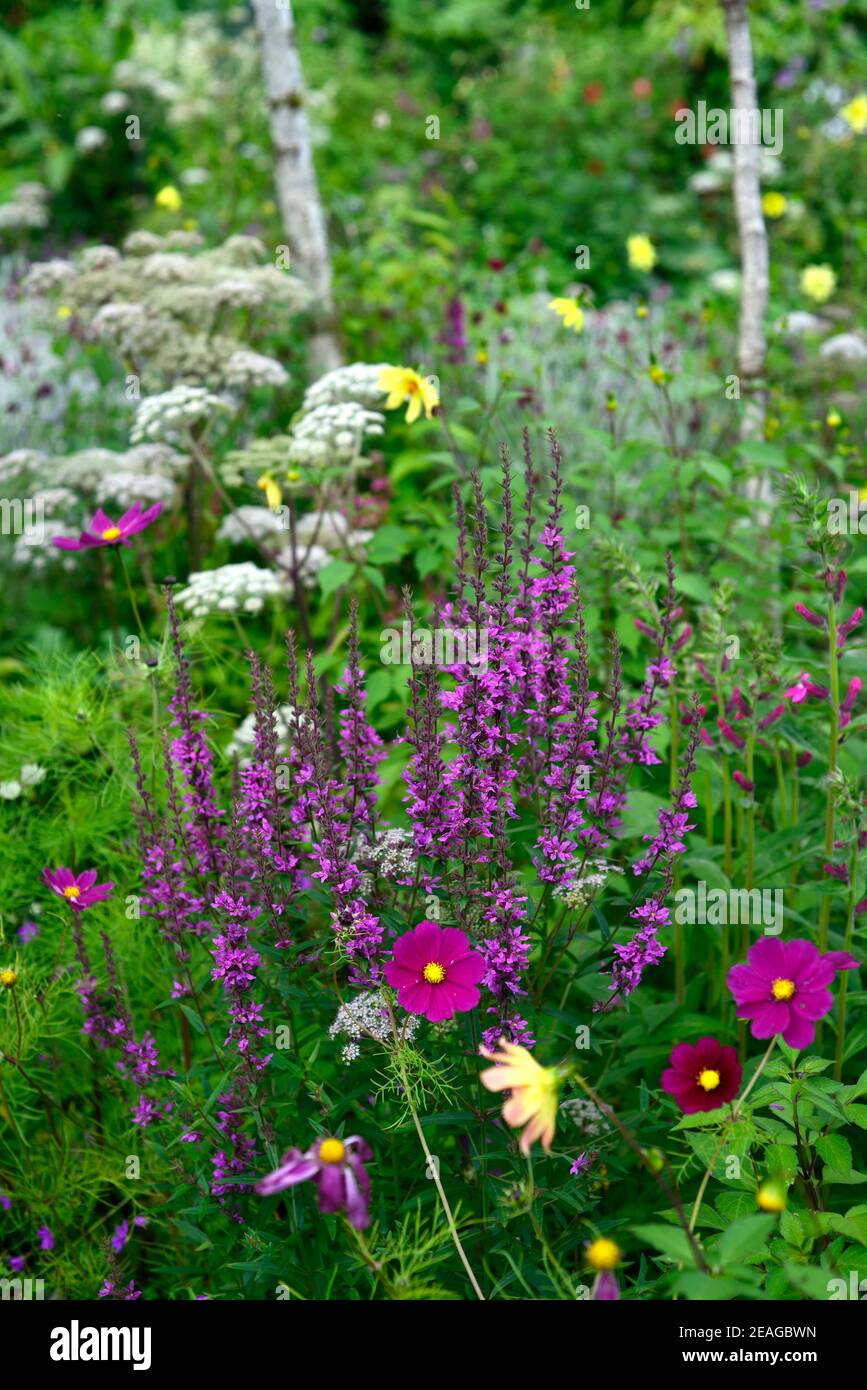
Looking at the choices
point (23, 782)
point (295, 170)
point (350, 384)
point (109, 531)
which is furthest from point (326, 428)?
point (295, 170)

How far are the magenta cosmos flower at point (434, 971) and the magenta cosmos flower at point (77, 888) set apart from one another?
71 cm

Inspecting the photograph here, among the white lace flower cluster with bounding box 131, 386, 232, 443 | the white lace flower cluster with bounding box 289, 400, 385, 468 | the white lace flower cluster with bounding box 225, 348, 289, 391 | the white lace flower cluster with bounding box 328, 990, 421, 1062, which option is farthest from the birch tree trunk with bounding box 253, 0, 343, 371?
the white lace flower cluster with bounding box 328, 990, 421, 1062

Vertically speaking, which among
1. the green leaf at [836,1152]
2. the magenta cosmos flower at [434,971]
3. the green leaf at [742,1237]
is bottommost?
the green leaf at [836,1152]

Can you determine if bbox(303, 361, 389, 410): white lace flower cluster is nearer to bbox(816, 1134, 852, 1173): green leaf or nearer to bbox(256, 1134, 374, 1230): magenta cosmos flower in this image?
bbox(816, 1134, 852, 1173): green leaf

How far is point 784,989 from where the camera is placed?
1874mm

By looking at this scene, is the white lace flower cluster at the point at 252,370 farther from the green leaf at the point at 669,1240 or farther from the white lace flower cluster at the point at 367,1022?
the green leaf at the point at 669,1240

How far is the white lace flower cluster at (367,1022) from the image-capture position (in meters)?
1.93

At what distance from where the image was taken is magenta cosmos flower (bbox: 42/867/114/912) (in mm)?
2303

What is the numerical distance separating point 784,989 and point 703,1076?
0.63 feet

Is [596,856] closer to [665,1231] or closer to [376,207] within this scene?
[665,1231]

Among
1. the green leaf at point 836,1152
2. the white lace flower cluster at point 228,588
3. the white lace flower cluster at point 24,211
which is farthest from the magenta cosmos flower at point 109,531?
the white lace flower cluster at point 24,211

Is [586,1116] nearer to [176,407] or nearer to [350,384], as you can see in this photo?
[350,384]

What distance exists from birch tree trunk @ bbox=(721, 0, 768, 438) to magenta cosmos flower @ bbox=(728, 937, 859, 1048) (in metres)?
2.85
